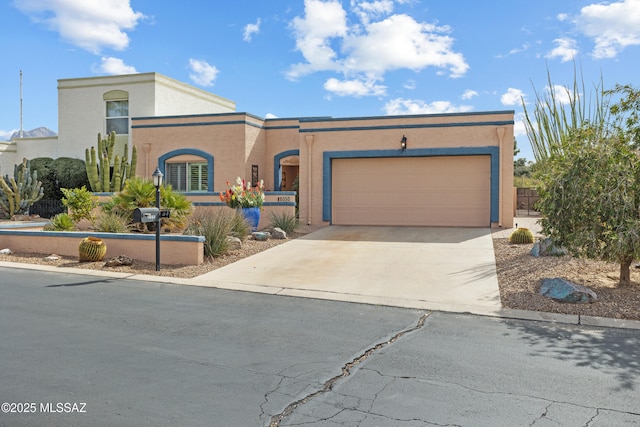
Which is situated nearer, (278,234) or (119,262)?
(119,262)

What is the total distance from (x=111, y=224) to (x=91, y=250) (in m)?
1.50

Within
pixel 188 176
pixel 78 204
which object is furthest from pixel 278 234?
pixel 188 176

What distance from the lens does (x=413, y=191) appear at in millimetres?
18297

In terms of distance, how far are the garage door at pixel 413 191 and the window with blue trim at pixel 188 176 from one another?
6041 millimetres

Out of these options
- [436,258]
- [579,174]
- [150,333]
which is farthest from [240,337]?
[436,258]

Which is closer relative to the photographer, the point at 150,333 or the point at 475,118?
the point at 150,333

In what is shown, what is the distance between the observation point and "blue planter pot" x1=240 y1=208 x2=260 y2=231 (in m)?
16.0

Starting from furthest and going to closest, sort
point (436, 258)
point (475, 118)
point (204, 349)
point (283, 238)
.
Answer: point (475, 118)
point (283, 238)
point (436, 258)
point (204, 349)

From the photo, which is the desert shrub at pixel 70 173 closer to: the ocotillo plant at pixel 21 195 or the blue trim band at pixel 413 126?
the ocotillo plant at pixel 21 195

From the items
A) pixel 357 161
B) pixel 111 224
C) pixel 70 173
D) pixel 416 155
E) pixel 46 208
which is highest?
pixel 416 155

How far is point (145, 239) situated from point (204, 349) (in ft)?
24.0

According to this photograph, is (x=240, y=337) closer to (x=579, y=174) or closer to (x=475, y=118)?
(x=579, y=174)

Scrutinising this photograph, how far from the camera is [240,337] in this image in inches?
258

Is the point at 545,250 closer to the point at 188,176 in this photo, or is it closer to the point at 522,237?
the point at 522,237
